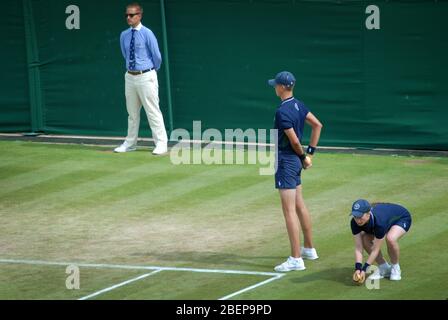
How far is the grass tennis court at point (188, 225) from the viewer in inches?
482

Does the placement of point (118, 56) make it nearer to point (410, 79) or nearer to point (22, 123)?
point (22, 123)

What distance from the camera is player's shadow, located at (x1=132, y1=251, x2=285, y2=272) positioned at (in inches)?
514

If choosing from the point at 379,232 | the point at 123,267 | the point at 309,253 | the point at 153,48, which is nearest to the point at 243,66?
the point at 153,48

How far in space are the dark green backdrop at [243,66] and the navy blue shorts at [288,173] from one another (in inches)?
280

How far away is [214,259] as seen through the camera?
1334 centimetres

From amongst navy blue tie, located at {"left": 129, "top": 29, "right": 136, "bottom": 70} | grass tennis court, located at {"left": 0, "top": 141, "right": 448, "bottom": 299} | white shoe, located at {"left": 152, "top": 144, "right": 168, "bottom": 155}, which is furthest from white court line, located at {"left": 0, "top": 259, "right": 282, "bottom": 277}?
navy blue tie, located at {"left": 129, "top": 29, "right": 136, "bottom": 70}

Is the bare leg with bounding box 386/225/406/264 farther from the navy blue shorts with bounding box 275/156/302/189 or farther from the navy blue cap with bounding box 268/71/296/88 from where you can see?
the navy blue cap with bounding box 268/71/296/88

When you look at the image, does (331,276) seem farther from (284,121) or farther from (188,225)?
(188,225)

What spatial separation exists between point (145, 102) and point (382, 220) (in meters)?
8.31

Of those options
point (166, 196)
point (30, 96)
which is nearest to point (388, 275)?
point (166, 196)

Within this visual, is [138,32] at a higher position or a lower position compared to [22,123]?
higher

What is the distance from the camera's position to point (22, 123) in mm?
21859

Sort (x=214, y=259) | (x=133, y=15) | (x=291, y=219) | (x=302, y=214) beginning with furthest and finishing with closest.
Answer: (x=133, y=15), (x=214, y=259), (x=302, y=214), (x=291, y=219)

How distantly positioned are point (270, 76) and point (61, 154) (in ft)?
12.5
